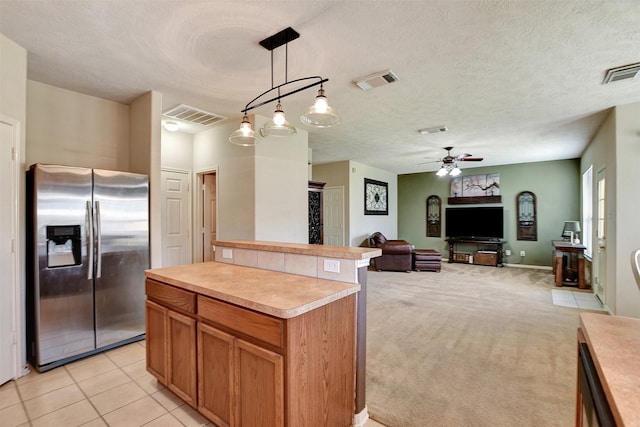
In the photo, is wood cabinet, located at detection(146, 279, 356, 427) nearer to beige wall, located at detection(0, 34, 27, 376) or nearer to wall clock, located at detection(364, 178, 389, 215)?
beige wall, located at detection(0, 34, 27, 376)

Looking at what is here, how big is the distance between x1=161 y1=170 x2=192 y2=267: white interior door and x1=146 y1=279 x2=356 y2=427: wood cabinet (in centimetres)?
269

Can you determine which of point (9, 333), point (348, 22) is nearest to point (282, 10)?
point (348, 22)

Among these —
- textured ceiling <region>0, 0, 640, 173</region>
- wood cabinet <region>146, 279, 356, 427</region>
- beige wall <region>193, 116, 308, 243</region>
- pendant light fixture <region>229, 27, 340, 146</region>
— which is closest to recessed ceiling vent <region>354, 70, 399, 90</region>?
textured ceiling <region>0, 0, 640, 173</region>

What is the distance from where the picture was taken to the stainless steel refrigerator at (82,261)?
2.61 meters

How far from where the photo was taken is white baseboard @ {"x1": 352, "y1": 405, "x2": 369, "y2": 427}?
190 centimetres

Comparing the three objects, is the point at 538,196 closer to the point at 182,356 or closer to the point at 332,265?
the point at 332,265

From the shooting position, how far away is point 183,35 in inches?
90.7

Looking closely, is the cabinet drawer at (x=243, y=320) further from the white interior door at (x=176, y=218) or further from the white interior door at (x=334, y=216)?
the white interior door at (x=334, y=216)

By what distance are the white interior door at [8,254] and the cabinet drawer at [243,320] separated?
73.5 inches

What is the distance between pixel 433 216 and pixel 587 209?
3.57m

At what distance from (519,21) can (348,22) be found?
123cm

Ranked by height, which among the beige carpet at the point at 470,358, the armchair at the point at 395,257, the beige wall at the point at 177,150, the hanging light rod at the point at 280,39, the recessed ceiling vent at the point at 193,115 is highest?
the hanging light rod at the point at 280,39

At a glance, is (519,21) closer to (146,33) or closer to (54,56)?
(146,33)

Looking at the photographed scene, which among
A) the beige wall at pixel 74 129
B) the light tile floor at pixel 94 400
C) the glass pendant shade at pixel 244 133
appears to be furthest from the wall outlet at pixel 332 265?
the beige wall at pixel 74 129
